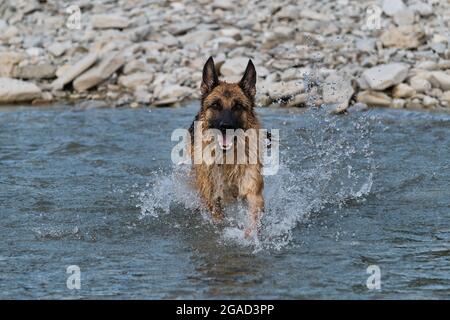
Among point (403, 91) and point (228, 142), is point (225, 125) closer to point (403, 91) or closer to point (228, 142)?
point (228, 142)

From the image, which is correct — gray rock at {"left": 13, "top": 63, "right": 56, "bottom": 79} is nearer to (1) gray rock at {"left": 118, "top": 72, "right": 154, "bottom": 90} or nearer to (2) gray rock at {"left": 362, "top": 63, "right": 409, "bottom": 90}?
(1) gray rock at {"left": 118, "top": 72, "right": 154, "bottom": 90}

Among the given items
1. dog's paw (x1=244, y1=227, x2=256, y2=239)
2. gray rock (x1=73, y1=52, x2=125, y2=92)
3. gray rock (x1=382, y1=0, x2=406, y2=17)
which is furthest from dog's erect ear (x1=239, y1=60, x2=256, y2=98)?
gray rock (x1=382, y1=0, x2=406, y2=17)

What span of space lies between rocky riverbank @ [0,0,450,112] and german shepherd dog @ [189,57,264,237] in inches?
223

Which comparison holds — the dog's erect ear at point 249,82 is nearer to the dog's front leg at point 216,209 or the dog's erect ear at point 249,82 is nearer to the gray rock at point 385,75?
the dog's front leg at point 216,209

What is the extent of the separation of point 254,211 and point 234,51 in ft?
31.2

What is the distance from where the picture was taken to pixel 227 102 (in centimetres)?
855

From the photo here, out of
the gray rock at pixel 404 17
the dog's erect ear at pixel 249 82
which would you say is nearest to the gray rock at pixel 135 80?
the gray rock at pixel 404 17

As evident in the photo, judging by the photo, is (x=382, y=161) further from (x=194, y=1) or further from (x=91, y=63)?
(x=194, y=1)

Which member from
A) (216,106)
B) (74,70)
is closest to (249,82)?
(216,106)

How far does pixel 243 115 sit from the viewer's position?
865 cm

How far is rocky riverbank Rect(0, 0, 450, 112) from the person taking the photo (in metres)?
15.5

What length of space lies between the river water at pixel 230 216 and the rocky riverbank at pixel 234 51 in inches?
53.1
